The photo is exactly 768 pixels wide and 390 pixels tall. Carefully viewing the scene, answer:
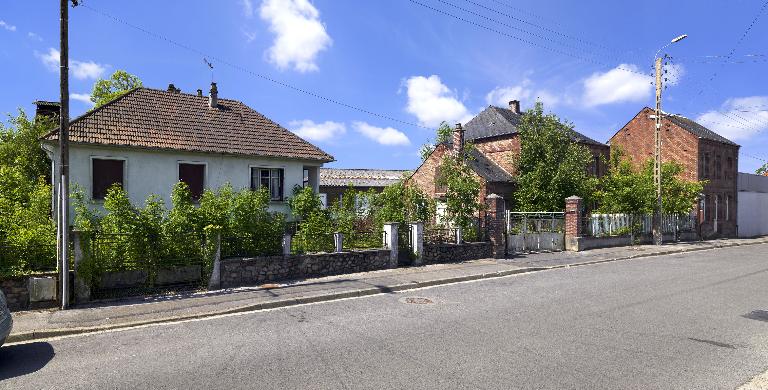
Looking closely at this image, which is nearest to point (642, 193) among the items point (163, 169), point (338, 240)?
point (338, 240)

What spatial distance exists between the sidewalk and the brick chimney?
17406 mm

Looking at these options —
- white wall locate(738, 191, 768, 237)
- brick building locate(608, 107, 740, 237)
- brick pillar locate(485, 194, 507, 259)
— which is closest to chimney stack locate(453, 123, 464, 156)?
brick pillar locate(485, 194, 507, 259)

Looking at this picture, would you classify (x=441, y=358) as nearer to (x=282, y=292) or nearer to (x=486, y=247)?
(x=282, y=292)

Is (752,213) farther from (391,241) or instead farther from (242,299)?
(242,299)

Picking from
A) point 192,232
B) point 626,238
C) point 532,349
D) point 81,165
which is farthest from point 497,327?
point 626,238

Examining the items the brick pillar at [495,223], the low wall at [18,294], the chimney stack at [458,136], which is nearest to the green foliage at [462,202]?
the brick pillar at [495,223]

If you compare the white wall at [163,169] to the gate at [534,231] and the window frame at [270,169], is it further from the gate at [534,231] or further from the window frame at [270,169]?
the gate at [534,231]

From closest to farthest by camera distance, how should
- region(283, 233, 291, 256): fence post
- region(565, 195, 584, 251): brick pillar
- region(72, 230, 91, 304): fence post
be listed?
1. region(72, 230, 91, 304): fence post
2. region(283, 233, 291, 256): fence post
3. region(565, 195, 584, 251): brick pillar

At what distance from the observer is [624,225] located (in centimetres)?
2470

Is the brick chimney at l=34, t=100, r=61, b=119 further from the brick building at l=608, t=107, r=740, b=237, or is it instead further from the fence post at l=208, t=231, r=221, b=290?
the brick building at l=608, t=107, r=740, b=237

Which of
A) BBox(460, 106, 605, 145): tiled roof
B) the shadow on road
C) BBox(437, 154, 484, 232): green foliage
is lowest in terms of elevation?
the shadow on road

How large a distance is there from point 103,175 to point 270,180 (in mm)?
6025

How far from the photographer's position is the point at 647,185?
25.4 metres

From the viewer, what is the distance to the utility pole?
30.0 feet
